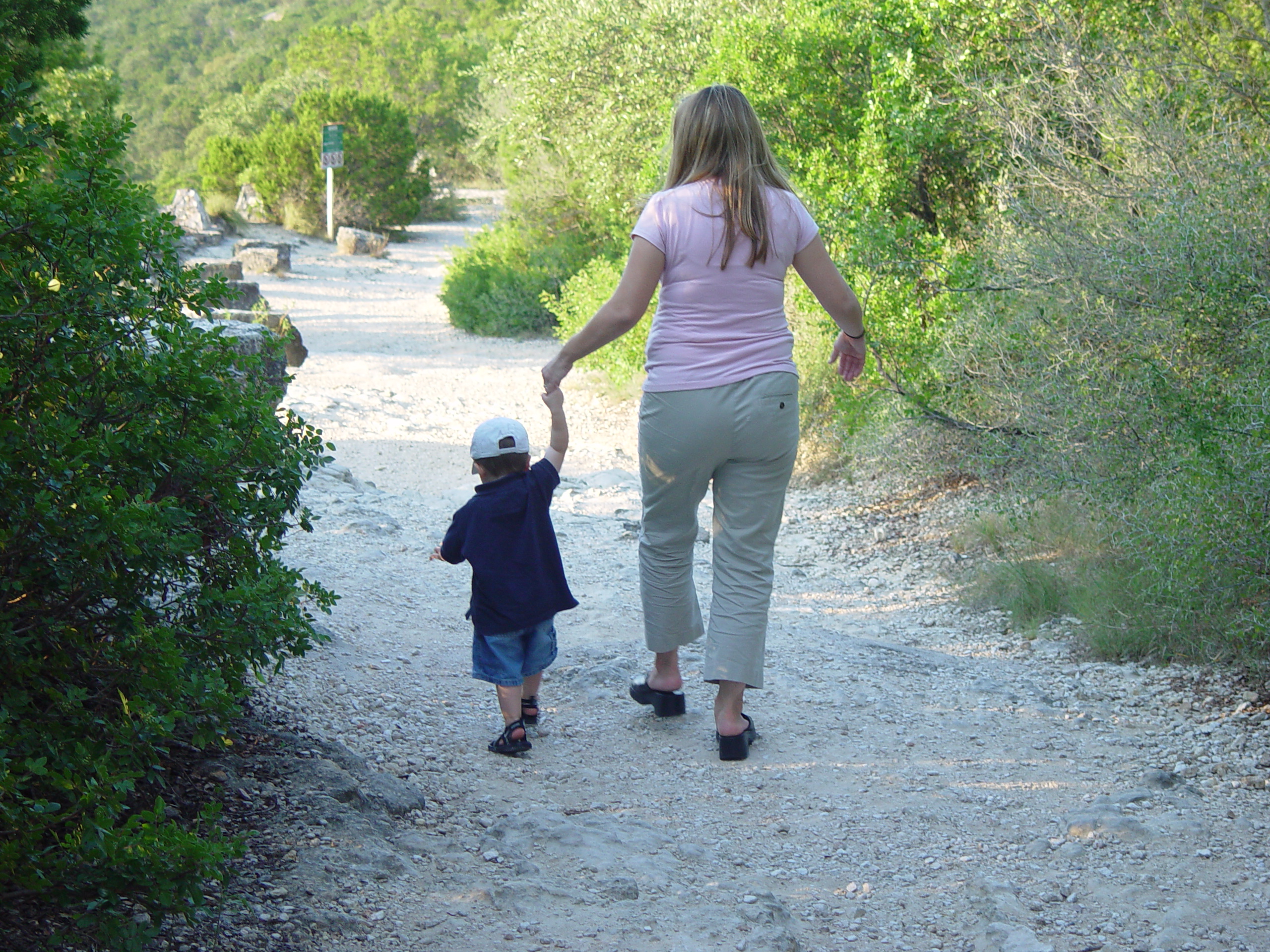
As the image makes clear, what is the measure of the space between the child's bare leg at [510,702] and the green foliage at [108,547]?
3.04 ft

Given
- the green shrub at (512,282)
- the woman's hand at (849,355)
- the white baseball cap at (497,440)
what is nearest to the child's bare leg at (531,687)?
the white baseball cap at (497,440)

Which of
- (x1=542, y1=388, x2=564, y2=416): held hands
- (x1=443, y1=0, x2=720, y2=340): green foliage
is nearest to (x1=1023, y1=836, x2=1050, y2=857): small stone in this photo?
(x1=542, y1=388, x2=564, y2=416): held hands

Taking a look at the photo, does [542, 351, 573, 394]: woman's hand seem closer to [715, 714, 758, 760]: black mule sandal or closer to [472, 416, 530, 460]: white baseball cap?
[472, 416, 530, 460]: white baseball cap

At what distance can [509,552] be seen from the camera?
3.05 m

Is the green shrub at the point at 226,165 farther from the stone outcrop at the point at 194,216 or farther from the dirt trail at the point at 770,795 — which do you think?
the dirt trail at the point at 770,795

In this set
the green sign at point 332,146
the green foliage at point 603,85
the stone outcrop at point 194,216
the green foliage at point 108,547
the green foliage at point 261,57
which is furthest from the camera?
the green foliage at point 261,57

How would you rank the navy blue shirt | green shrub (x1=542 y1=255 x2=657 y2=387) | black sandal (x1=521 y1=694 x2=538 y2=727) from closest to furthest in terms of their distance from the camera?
the navy blue shirt
black sandal (x1=521 y1=694 x2=538 y2=727)
green shrub (x1=542 y1=255 x2=657 y2=387)

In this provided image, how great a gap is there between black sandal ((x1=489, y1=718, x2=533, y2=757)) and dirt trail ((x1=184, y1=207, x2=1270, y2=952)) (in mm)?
48

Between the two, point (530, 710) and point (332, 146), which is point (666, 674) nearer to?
point (530, 710)

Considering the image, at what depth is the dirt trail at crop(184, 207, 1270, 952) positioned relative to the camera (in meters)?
2.26

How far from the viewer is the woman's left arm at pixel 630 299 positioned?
2.81m

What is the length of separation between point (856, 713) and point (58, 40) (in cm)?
336

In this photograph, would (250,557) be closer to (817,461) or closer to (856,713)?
(856,713)

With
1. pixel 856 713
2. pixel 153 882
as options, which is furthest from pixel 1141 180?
pixel 153 882
